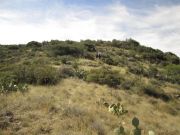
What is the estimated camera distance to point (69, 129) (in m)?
9.31

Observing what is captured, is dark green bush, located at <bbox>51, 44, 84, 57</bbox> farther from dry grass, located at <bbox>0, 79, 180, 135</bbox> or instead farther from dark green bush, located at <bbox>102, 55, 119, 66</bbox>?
dry grass, located at <bbox>0, 79, 180, 135</bbox>

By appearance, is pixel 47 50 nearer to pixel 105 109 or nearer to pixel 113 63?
pixel 113 63

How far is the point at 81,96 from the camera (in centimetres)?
1573

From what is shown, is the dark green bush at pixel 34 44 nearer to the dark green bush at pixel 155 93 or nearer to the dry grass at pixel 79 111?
the dry grass at pixel 79 111

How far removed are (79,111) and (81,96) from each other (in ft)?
14.7

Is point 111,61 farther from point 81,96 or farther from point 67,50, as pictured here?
point 81,96

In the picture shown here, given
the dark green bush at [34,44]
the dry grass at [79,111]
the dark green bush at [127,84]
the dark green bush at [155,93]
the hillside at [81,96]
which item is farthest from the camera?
the dark green bush at [34,44]

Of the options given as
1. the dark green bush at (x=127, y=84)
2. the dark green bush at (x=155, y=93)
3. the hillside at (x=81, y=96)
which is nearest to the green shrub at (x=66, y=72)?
the hillside at (x=81, y=96)

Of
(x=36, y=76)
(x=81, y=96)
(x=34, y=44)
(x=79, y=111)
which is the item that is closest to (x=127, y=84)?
(x=81, y=96)

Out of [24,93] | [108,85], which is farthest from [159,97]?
[24,93]

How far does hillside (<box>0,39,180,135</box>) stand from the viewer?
9.86m

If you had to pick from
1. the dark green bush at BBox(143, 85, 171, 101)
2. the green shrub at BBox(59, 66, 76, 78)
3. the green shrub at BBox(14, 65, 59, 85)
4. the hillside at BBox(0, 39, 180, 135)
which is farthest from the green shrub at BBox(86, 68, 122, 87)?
the green shrub at BBox(14, 65, 59, 85)

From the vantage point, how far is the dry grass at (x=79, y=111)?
9.44 meters

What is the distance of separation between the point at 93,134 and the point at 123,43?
110ft
